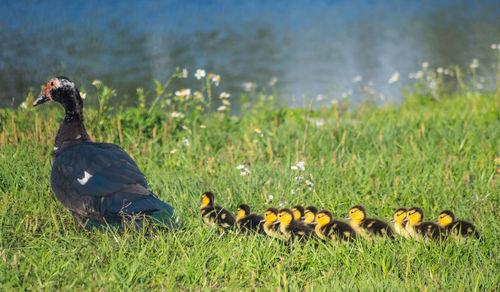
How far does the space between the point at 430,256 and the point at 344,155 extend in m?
2.14

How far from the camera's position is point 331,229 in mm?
3535

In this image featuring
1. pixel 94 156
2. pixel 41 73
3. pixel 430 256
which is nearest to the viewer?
pixel 430 256

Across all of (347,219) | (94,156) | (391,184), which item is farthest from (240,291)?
(391,184)

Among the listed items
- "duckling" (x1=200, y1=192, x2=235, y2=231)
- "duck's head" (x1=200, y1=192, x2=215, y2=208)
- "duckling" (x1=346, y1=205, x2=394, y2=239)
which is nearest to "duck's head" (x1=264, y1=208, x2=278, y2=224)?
"duckling" (x1=200, y1=192, x2=235, y2=231)

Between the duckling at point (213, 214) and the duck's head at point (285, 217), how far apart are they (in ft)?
1.42

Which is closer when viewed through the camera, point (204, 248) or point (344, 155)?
point (204, 248)

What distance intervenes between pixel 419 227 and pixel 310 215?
0.80 meters

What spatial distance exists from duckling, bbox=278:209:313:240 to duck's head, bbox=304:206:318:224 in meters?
0.10

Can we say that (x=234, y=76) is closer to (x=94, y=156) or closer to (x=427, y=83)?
(x=427, y=83)

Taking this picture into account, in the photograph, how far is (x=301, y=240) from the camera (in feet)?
11.9

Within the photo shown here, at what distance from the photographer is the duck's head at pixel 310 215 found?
3729mm

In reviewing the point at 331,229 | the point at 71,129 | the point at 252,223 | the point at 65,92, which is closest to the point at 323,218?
the point at 331,229

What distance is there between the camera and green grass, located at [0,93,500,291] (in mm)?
3041

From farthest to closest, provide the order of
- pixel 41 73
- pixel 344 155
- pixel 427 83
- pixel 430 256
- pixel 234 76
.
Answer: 1. pixel 234 76
2. pixel 427 83
3. pixel 41 73
4. pixel 344 155
5. pixel 430 256
